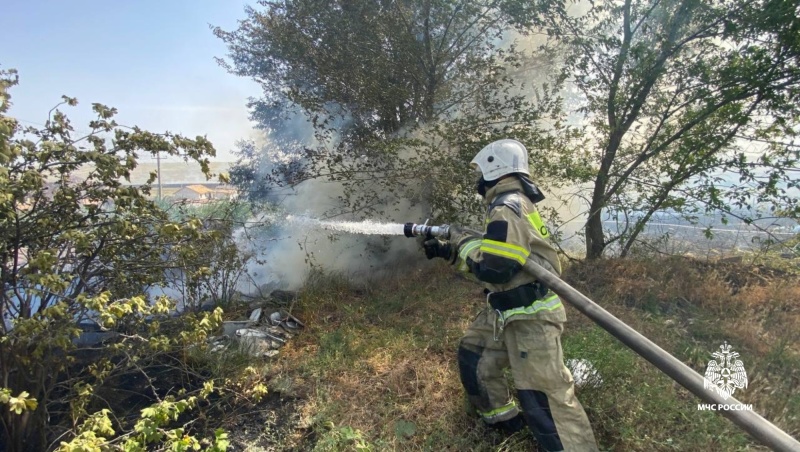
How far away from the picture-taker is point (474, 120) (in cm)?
577

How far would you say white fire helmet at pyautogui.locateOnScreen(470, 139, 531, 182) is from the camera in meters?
2.80

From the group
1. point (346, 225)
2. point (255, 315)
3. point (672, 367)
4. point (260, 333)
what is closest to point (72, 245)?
point (260, 333)

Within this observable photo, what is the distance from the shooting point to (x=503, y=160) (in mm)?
2812

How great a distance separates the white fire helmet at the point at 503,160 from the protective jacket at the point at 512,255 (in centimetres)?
7

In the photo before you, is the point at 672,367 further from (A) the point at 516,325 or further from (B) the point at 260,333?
(B) the point at 260,333

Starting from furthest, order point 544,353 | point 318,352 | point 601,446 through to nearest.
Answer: point 318,352 → point 601,446 → point 544,353

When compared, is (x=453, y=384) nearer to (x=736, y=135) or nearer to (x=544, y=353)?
(x=544, y=353)

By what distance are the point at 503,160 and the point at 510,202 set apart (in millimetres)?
340

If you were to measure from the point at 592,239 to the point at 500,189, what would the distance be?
3970 mm

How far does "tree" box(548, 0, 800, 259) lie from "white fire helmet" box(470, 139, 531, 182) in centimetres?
308

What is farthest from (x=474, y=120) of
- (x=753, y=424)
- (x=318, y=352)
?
(x=753, y=424)

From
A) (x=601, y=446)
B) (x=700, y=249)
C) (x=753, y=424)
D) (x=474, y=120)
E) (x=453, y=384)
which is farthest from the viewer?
(x=700, y=249)

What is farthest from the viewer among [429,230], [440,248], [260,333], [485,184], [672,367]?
[260,333]

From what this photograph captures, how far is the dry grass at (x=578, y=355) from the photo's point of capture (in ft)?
9.32
